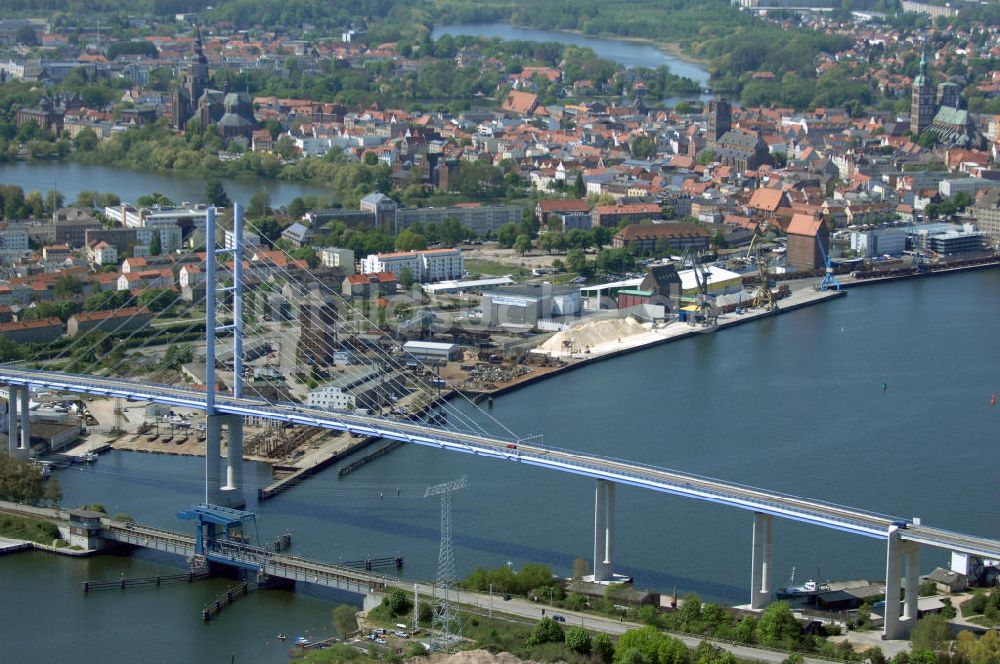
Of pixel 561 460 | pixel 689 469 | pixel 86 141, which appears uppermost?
pixel 86 141

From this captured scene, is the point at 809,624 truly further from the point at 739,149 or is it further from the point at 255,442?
the point at 739,149

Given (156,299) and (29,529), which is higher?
(156,299)

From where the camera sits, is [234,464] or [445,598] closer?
[445,598]

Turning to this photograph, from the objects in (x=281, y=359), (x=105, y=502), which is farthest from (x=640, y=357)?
(x=105, y=502)

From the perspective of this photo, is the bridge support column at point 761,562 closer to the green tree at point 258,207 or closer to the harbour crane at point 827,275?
the harbour crane at point 827,275

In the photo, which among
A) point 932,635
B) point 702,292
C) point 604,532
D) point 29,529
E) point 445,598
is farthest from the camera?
point 702,292

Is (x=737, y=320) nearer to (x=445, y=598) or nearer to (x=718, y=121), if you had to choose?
(x=445, y=598)

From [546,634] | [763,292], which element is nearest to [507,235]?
[763,292]
